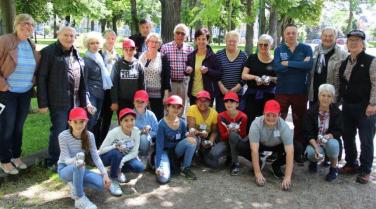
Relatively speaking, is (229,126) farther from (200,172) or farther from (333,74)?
(333,74)

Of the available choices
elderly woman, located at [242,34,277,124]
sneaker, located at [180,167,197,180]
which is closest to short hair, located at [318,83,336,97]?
elderly woman, located at [242,34,277,124]

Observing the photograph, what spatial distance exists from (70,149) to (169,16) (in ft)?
16.2

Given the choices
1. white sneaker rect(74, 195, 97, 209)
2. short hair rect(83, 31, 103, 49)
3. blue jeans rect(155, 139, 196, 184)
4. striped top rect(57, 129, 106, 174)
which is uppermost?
short hair rect(83, 31, 103, 49)

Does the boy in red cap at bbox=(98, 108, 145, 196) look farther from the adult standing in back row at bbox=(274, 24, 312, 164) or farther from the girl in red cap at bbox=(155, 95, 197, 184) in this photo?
the adult standing in back row at bbox=(274, 24, 312, 164)

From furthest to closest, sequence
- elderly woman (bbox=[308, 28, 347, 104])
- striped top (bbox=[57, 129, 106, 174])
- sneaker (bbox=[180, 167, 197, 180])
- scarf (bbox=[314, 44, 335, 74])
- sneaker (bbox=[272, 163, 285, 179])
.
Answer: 1. scarf (bbox=[314, 44, 335, 74])
2. elderly woman (bbox=[308, 28, 347, 104])
3. sneaker (bbox=[272, 163, 285, 179])
4. sneaker (bbox=[180, 167, 197, 180])
5. striped top (bbox=[57, 129, 106, 174])

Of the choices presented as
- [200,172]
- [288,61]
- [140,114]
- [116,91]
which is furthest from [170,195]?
[288,61]

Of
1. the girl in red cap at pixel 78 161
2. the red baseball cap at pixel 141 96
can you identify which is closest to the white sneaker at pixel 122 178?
the girl in red cap at pixel 78 161

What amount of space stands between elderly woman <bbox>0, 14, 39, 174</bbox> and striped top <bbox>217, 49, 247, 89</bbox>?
114 inches

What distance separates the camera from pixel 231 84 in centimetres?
652

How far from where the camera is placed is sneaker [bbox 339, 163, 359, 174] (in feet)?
19.1

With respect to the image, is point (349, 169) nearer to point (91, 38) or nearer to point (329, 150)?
point (329, 150)

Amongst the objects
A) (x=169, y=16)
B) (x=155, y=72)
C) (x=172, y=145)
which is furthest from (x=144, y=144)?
(x=169, y=16)

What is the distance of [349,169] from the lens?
584cm

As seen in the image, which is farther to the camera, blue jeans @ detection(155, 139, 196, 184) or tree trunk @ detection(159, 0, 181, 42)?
tree trunk @ detection(159, 0, 181, 42)
